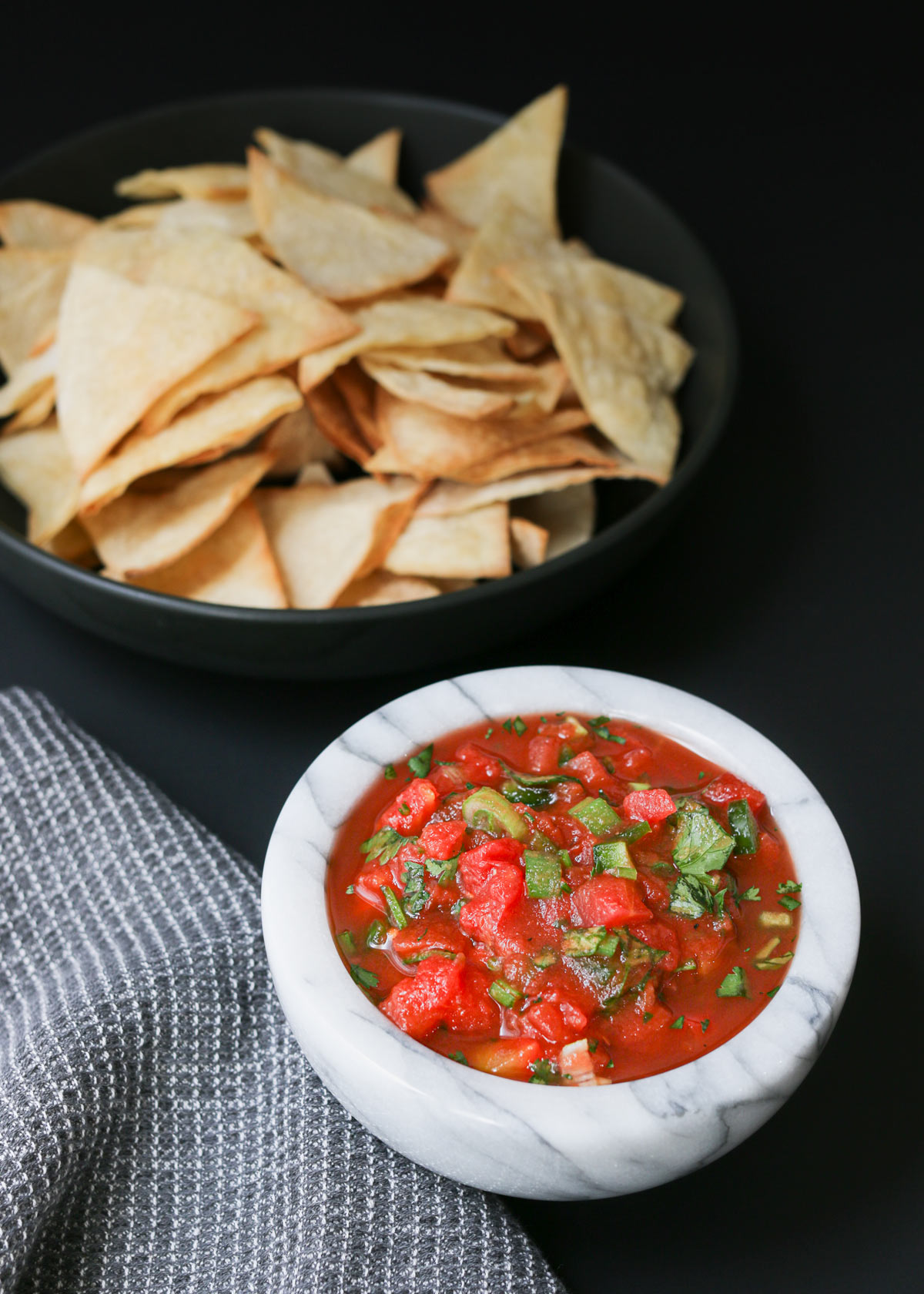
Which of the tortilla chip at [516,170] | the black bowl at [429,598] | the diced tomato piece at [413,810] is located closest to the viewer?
the diced tomato piece at [413,810]

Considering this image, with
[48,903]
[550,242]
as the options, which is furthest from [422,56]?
[48,903]

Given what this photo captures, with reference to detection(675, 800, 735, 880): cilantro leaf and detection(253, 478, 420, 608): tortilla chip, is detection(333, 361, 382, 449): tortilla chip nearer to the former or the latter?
detection(253, 478, 420, 608): tortilla chip

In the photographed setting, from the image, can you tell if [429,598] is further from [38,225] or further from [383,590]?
[38,225]

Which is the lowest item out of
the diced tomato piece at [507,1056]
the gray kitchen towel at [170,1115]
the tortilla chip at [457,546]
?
the gray kitchen towel at [170,1115]

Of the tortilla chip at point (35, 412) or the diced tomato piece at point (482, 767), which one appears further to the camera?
the tortilla chip at point (35, 412)

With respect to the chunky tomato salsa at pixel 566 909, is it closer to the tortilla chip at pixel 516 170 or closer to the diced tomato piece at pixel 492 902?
the diced tomato piece at pixel 492 902

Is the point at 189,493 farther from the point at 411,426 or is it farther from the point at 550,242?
the point at 550,242

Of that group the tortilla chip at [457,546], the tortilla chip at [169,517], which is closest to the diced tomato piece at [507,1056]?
the tortilla chip at [457,546]
